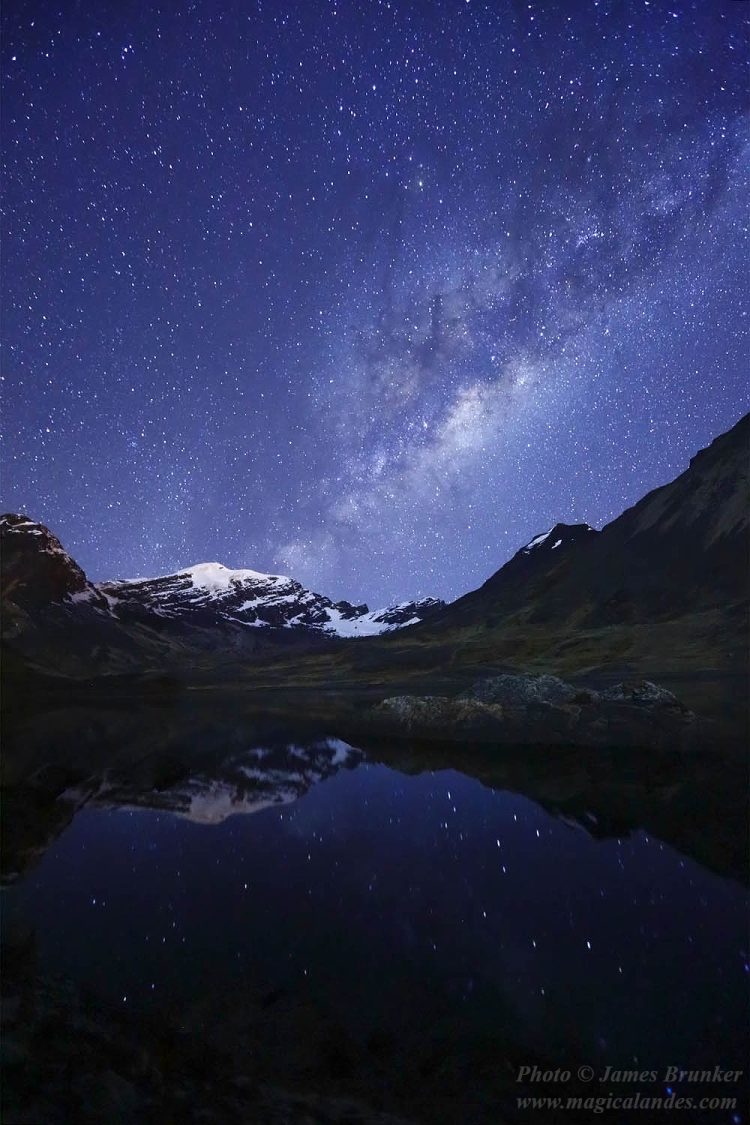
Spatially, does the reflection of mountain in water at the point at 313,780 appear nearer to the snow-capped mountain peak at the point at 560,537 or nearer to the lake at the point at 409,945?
the lake at the point at 409,945

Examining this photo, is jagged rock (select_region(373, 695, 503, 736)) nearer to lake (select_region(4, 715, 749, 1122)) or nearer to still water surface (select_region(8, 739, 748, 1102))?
lake (select_region(4, 715, 749, 1122))

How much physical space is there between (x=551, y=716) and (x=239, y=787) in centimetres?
1823

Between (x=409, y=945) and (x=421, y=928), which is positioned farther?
(x=421, y=928)

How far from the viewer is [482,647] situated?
11938cm

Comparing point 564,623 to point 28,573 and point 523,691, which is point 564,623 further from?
point 28,573

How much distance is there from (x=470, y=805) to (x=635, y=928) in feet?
26.4

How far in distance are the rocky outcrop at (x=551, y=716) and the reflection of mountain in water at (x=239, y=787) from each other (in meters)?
7.81

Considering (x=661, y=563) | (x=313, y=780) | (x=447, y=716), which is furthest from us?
(x=661, y=563)

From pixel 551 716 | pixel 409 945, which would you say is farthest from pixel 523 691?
pixel 409 945

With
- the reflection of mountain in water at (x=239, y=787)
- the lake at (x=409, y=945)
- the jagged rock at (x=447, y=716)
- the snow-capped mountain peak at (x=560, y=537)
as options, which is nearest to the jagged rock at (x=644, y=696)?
the jagged rock at (x=447, y=716)

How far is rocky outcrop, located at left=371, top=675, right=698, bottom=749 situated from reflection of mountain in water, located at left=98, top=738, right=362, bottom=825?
781 centimetres

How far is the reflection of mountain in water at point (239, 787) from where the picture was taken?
57.2 feet

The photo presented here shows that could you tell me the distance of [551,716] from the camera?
2934cm

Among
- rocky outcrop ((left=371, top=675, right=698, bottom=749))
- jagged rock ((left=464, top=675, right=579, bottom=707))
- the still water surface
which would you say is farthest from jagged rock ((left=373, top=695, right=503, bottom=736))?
the still water surface
